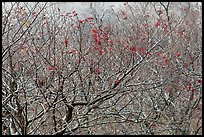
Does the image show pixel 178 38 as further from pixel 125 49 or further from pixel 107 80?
pixel 107 80

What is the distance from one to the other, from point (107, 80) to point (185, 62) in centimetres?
281

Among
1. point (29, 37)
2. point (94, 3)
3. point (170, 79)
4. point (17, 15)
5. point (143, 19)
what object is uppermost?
point (94, 3)

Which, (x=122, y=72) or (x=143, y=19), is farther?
(x=143, y=19)

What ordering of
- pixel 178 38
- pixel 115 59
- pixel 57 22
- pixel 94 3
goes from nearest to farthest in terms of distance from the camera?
pixel 57 22, pixel 115 59, pixel 178 38, pixel 94 3

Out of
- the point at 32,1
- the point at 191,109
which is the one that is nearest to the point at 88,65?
the point at 32,1

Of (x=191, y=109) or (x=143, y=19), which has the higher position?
(x=143, y=19)

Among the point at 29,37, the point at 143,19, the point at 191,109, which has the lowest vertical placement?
the point at 191,109

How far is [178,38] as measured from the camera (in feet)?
27.6

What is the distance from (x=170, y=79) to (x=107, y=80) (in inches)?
41.3

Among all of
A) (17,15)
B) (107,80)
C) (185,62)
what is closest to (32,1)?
(17,15)

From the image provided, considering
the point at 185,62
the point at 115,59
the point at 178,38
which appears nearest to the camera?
the point at 115,59

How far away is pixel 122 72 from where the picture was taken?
5383 mm

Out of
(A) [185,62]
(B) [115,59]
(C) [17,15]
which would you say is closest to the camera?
(C) [17,15]

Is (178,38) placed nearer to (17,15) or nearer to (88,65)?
(88,65)
